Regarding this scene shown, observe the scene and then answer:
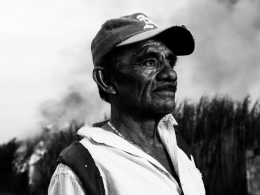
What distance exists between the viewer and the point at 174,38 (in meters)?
2.11

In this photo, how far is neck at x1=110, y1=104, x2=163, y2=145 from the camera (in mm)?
2004

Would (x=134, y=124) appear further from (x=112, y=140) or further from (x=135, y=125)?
(x=112, y=140)

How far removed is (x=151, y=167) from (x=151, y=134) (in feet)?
0.94

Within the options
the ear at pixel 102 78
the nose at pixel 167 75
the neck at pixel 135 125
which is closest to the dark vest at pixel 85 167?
the neck at pixel 135 125

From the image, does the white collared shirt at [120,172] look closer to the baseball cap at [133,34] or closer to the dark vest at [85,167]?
the dark vest at [85,167]

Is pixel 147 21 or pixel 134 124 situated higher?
pixel 147 21

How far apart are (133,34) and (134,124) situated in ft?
1.47

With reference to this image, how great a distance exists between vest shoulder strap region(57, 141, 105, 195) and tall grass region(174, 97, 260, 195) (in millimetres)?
8720

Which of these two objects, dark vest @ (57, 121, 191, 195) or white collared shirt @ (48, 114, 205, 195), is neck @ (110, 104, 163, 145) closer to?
white collared shirt @ (48, 114, 205, 195)

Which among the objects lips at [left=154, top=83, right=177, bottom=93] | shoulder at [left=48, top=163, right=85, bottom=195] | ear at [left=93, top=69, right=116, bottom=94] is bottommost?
shoulder at [left=48, top=163, right=85, bottom=195]

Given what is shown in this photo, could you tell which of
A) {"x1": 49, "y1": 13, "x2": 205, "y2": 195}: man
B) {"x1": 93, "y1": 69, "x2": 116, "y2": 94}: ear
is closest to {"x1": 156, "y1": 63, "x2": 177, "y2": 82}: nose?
{"x1": 49, "y1": 13, "x2": 205, "y2": 195}: man

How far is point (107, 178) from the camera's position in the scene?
1731mm

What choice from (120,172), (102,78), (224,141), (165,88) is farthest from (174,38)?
(224,141)

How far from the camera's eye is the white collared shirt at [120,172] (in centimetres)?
171
